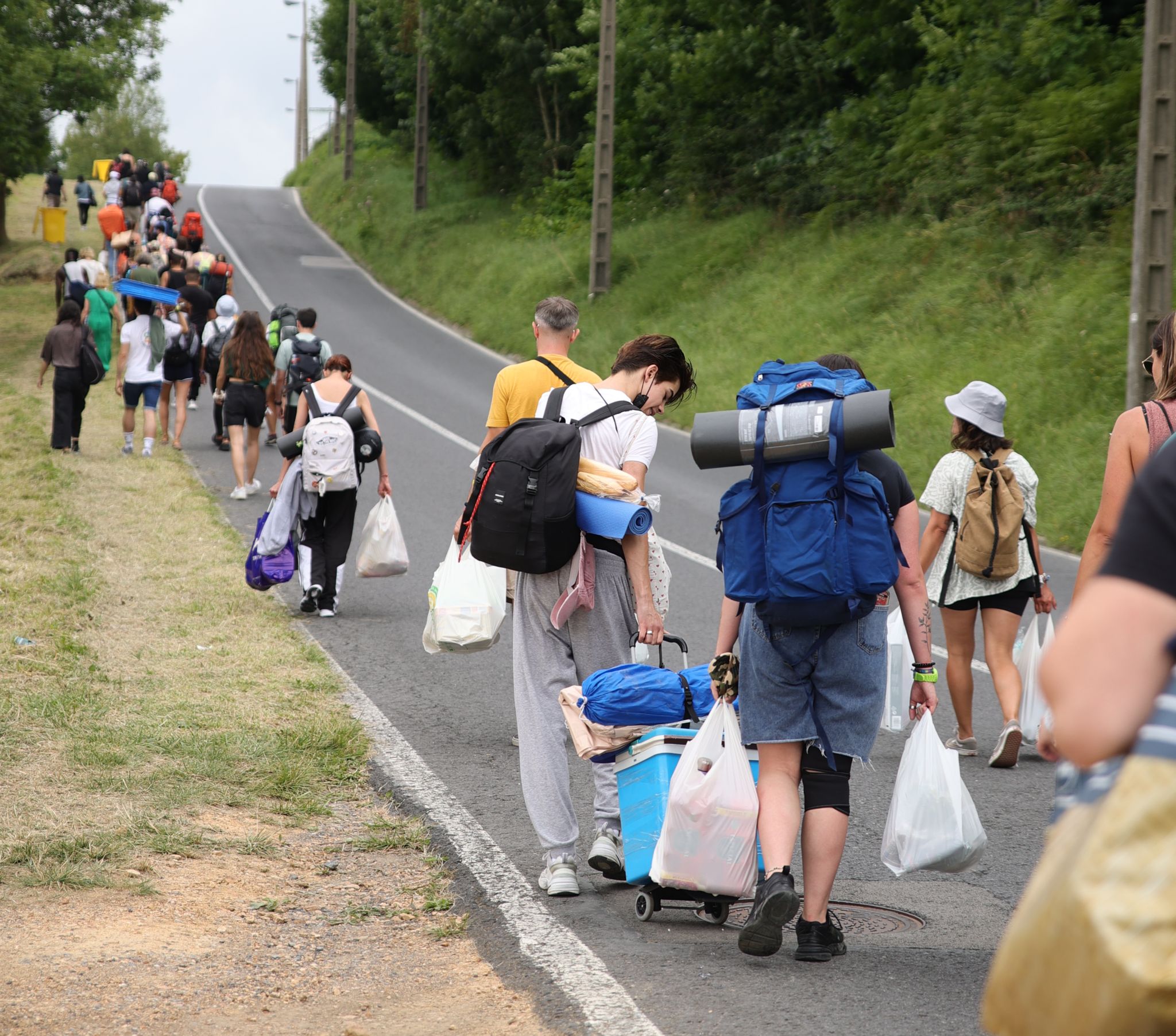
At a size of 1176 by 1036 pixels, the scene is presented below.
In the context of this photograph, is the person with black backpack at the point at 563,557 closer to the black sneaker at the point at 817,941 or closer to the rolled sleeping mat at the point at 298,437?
the black sneaker at the point at 817,941

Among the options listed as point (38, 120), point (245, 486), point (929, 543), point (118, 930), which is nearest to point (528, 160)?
point (38, 120)

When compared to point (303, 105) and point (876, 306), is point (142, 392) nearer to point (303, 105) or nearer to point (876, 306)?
point (876, 306)

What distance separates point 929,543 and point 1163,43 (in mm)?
8383

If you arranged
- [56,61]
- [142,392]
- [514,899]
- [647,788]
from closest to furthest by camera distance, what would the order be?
[647,788] < [514,899] < [142,392] < [56,61]

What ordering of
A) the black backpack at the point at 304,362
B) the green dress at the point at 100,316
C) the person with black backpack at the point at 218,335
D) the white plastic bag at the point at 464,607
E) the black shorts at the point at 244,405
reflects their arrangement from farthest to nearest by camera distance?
the green dress at the point at 100,316 < the person with black backpack at the point at 218,335 < the black shorts at the point at 244,405 < the black backpack at the point at 304,362 < the white plastic bag at the point at 464,607

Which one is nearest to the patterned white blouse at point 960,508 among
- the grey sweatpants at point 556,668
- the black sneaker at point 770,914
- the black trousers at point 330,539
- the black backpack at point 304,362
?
the grey sweatpants at point 556,668

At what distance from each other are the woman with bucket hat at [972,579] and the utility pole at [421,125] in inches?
1455

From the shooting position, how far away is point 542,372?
21.0 ft

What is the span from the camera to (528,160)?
40344 mm

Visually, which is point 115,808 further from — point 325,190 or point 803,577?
point 325,190

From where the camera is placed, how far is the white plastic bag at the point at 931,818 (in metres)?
4.28

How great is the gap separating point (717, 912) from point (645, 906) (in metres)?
0.24

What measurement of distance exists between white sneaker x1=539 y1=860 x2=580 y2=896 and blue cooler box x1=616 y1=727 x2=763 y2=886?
22cm

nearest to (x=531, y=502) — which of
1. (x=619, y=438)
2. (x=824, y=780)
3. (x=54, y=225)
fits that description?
(x=619, y=438)
